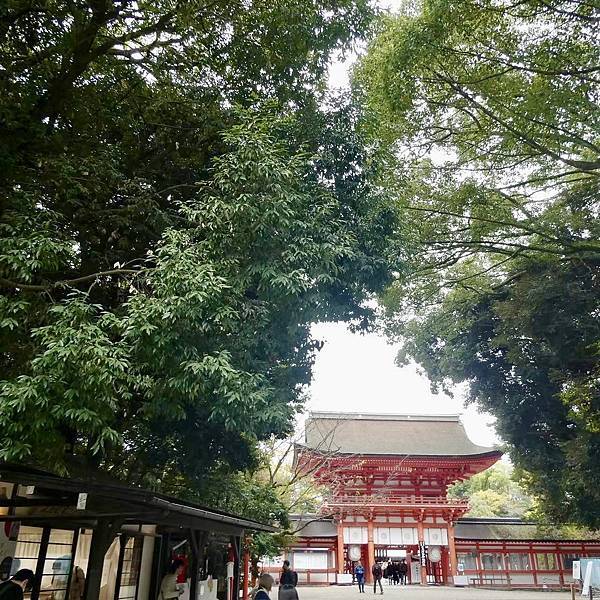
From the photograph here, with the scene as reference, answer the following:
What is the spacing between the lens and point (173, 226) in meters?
7.31

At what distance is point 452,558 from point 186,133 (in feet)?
70.3

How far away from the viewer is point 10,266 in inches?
228

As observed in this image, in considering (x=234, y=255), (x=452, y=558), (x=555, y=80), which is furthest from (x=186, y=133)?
(x=452, y=558)

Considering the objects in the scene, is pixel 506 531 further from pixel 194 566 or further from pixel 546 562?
pixel 194 566

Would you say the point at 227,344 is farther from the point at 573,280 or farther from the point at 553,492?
the point at 553,492

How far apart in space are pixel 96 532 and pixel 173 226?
157 inches

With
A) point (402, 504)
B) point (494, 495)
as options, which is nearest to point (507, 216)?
point (402, 504)

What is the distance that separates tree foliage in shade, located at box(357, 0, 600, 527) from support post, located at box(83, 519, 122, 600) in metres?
6.43

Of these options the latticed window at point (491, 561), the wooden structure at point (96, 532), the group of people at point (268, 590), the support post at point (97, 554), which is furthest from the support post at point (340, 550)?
the support post at point (97, 554)

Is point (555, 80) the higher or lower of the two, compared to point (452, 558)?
higher

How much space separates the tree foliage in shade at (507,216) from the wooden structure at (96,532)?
234 inches

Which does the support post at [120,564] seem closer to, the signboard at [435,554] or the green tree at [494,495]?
the signboard at [435,554]

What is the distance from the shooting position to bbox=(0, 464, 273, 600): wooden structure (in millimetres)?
5684

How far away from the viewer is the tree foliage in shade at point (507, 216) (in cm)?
853
